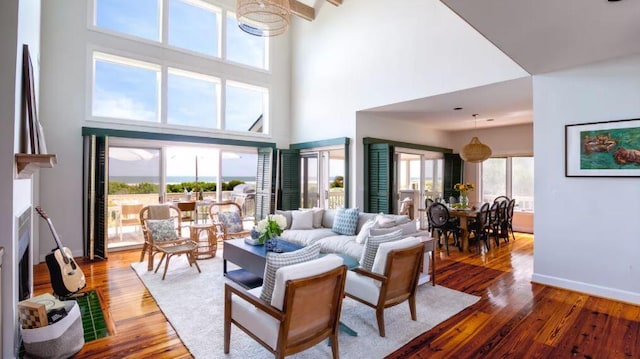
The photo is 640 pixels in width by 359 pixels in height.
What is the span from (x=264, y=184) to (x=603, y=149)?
6.07m

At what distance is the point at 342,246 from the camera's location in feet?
14.4

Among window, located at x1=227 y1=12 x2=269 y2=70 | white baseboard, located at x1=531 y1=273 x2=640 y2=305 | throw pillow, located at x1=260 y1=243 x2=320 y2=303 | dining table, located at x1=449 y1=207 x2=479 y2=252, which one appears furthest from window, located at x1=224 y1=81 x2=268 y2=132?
white baseboard, located at x1=531 y1=273 x2=640 y2=305

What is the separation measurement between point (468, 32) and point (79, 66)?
21.4ft

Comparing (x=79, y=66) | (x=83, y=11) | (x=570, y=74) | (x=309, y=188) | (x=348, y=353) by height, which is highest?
(x=83, y=11)

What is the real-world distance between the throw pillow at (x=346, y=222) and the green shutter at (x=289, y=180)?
2.51 metres

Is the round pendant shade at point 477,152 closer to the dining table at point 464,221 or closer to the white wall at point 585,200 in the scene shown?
the dining table at point 464,221

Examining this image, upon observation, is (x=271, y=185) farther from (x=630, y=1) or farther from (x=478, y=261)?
(x=630, y=1)

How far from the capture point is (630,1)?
2.41 m

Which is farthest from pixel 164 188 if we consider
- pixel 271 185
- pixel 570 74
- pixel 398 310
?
pixel 570 74

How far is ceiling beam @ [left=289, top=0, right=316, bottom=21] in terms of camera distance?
282 inches

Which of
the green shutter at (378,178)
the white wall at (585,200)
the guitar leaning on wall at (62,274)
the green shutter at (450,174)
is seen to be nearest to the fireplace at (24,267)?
the guitar leaning on wall at (62,274)

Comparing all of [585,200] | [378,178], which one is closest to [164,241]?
[378,178]

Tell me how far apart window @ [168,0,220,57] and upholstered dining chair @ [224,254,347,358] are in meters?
6.07

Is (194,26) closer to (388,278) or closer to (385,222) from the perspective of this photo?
(385,222)
